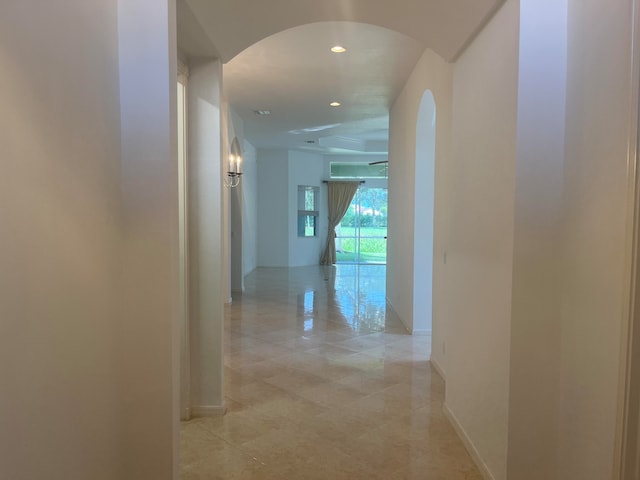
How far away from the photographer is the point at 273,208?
11695mm

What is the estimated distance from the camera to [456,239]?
9.78ft

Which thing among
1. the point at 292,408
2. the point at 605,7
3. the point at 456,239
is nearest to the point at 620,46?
the point at 605,7

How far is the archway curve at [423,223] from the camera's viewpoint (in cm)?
501

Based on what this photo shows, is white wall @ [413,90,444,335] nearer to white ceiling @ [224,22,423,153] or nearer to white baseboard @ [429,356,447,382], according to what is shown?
white ceiling @ [224,22,423,153]

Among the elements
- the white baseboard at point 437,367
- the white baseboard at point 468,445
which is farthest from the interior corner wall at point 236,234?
the white baseboard at point 468,445

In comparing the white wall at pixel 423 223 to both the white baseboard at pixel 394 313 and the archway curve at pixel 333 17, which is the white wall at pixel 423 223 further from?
the archway curve at pixel 333 17

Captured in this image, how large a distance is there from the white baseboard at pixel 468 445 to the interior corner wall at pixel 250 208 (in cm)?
694

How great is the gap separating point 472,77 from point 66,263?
7.56 feet

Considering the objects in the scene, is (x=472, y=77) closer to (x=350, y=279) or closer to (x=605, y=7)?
(x=605, y=7)

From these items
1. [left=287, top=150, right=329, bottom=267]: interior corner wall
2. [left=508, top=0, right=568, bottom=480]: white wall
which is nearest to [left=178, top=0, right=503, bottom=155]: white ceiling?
[left=508, top=0, right=568, bottom=480]: white wall

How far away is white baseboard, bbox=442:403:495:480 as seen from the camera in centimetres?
238

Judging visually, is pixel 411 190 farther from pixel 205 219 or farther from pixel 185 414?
pixel 185 414

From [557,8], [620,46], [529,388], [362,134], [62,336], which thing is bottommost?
[529,388]

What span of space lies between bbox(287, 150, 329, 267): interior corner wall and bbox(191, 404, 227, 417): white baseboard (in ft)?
28.4
